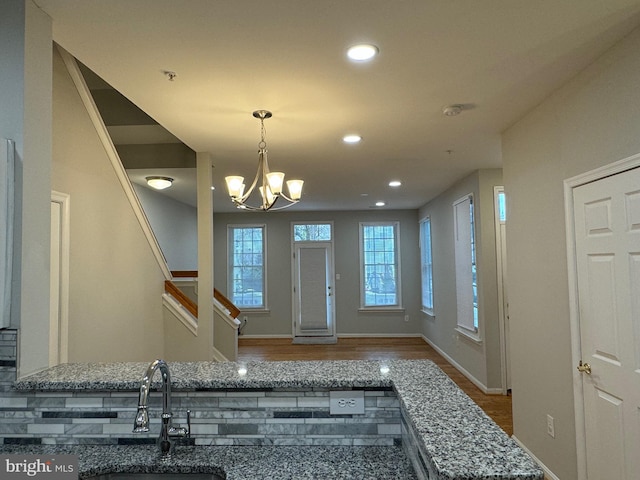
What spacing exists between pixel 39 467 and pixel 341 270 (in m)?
Result: 7.06

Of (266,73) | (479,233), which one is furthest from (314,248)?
(266,73)

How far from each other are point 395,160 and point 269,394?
Result: 3.29 m

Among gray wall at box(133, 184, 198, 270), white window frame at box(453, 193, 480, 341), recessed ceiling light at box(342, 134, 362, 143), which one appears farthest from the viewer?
gray wall at box(133, 184, 198, 270)

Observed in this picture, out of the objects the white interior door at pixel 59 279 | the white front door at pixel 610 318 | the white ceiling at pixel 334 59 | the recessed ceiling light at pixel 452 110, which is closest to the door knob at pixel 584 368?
the white front door at pixel 610 318

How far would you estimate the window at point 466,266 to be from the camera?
4898 mm

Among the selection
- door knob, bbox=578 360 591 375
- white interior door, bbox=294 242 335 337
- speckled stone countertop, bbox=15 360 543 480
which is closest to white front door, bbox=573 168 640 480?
door knob, bbox=578 360 591 375

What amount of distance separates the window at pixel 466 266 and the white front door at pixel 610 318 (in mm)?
2560

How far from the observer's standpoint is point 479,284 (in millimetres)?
4727

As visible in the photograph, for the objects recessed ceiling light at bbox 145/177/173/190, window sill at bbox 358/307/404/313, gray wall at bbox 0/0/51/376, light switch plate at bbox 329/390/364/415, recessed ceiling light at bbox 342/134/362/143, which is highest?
recessed ceiling light at bbox 342/134/362/143

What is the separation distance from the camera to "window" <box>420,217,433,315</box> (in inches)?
286

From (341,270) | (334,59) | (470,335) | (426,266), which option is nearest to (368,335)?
(341,270)

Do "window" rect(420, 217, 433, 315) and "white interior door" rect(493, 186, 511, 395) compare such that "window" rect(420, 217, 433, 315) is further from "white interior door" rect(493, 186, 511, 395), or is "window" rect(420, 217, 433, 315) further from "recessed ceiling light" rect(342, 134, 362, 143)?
"recessed ceiling light" rect(342, 134, 362, 143)

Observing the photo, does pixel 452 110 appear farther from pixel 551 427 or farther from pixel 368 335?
pixel 368 335

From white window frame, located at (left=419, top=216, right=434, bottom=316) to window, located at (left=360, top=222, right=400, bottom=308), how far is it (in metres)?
0.48
